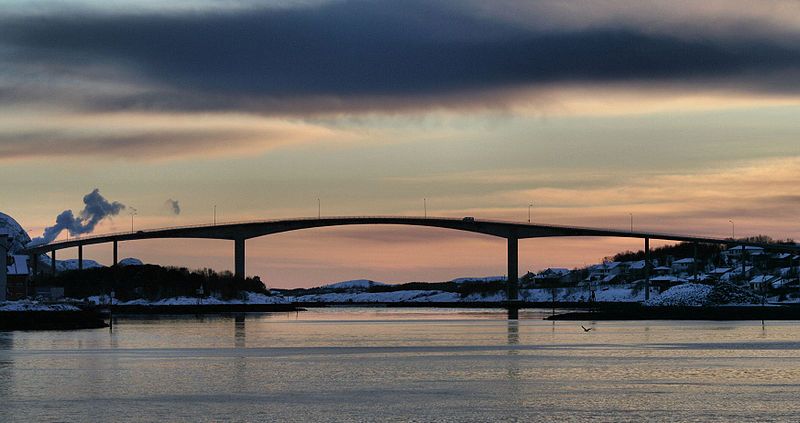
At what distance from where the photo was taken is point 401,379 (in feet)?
155

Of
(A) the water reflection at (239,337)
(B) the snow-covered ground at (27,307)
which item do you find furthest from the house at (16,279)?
(A) the water reflection at (239,337)

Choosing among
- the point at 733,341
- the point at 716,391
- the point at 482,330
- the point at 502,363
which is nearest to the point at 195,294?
the point at 482,330

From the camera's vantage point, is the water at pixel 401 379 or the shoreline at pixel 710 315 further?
the shoreline at pixel 710 315

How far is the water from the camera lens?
1449 inches

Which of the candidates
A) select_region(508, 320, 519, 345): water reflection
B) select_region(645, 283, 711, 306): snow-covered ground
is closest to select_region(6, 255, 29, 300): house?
select_region(508, 320, 519, 345): water reflection

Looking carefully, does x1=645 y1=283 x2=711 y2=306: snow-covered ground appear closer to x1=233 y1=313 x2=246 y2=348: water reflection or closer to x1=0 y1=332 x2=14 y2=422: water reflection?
x1=233 y1=313 x2=246 y2=348: water reflection

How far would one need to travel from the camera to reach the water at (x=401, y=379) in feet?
121

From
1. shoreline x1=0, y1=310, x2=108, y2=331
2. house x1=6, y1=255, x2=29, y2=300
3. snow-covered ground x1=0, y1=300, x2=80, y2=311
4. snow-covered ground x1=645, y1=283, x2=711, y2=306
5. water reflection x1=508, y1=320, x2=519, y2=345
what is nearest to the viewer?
water reflection x1=508, y1=320, x2=519, y2=345

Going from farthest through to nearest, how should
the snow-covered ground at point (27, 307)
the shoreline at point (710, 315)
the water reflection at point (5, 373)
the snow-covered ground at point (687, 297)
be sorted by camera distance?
the snow-covered ground at point (687, 297) < the shoreline at point (710, 315) < the snow-covered ground at point (27, 307) < the water reflection at point (5, 373)

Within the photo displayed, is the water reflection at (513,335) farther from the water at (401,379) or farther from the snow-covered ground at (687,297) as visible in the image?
the snow-covered ground at (687,297)

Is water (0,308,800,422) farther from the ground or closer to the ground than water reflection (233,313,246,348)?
closer to the ground

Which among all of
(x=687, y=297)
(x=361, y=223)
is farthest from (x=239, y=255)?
(x=687, y=297)

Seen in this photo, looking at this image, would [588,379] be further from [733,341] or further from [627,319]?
[627,319]

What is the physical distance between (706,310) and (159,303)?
7450 centimetres
